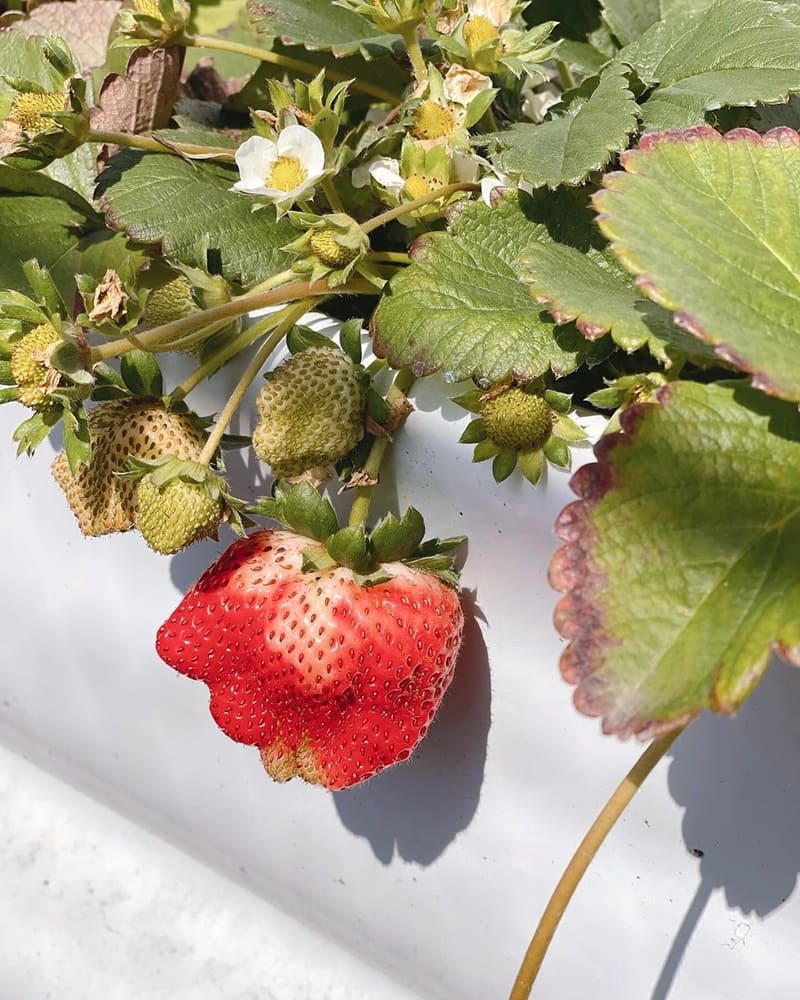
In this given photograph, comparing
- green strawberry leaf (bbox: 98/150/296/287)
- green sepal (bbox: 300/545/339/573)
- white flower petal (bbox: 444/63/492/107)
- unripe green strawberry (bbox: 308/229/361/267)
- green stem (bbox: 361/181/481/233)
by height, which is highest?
white flower petal (bbox: 444/63/492/107)

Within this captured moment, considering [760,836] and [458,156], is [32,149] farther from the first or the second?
[760,836]

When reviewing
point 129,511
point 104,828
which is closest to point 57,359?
point 129,511

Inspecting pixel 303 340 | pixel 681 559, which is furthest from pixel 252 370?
pixel 681 559

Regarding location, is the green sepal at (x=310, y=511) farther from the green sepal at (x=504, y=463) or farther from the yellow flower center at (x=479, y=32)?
the yellow flower center at (x=479, y=32)

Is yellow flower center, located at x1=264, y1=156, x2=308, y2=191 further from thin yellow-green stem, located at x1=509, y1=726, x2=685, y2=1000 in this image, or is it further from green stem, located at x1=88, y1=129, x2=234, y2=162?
thin yellow-green stem, located at x1=509, y1=726, x2=685, y2=1000

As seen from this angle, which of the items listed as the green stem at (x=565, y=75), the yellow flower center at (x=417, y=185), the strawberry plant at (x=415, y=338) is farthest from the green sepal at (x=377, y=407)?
the green stem at (x=565, y=75)

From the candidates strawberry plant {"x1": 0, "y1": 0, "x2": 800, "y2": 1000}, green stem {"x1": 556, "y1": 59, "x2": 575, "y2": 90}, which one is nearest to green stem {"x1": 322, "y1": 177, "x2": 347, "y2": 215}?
strawberry plant {"x1": 0, "y1": 0, "x2": 800, "y2": 1000}
